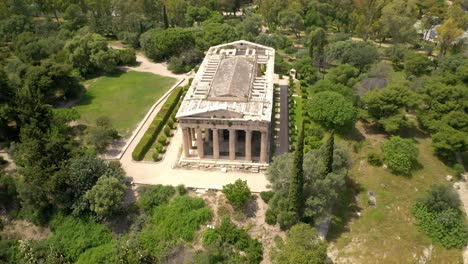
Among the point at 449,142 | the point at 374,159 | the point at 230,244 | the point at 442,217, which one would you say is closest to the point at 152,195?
the point at 230,244

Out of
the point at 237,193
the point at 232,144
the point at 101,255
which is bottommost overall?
the point at 101,255

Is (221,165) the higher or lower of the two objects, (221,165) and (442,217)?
the higher

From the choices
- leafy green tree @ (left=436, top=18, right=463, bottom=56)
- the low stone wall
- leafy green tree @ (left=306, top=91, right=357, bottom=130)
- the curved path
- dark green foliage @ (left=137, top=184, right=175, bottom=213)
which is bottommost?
dark green foliage @ (left=137, top=184, right=175, bottom=213)

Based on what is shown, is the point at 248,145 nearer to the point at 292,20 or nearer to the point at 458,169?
the point at 458,169

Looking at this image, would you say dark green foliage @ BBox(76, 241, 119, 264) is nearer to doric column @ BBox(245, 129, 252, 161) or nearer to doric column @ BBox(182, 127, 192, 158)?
doric column @ BBox(182, 127, 192, 158)

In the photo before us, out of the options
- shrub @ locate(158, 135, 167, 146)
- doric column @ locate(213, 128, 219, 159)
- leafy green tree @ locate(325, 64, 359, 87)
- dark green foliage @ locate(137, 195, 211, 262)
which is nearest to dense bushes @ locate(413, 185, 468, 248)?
dark green foliage @ locate(137, 195, 211, 262)

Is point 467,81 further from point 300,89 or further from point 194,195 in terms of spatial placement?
point 194,195
